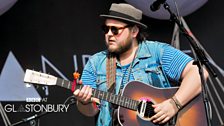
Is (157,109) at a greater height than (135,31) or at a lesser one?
lesser

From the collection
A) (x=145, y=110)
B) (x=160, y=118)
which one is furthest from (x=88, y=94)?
(x=160, y=118)

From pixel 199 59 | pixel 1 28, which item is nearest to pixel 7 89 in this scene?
pixel 1 28

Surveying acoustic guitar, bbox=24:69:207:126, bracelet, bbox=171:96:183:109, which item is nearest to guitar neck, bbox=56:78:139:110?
acoustic guitar, bbox=24:69:207:126

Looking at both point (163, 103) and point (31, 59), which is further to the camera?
point (31, 59)

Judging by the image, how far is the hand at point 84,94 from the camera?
115 inches

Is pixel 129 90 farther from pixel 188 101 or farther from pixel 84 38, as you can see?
pixel 84 38

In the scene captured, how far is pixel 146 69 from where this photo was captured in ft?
10.8

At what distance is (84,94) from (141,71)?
527 mm

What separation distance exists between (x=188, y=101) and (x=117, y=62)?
1.86 feet

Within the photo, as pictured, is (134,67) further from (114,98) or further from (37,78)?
(37,78)

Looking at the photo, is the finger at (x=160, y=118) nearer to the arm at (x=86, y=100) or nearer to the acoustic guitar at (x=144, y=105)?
the acoustic guitar at (x=144, y=105)

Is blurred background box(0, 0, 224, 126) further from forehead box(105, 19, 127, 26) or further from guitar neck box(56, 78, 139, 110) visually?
guitar neck box(56, 78, 139, 110)

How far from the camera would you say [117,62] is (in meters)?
3.31

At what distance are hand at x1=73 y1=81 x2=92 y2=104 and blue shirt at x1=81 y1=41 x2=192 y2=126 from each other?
0.25 metres
